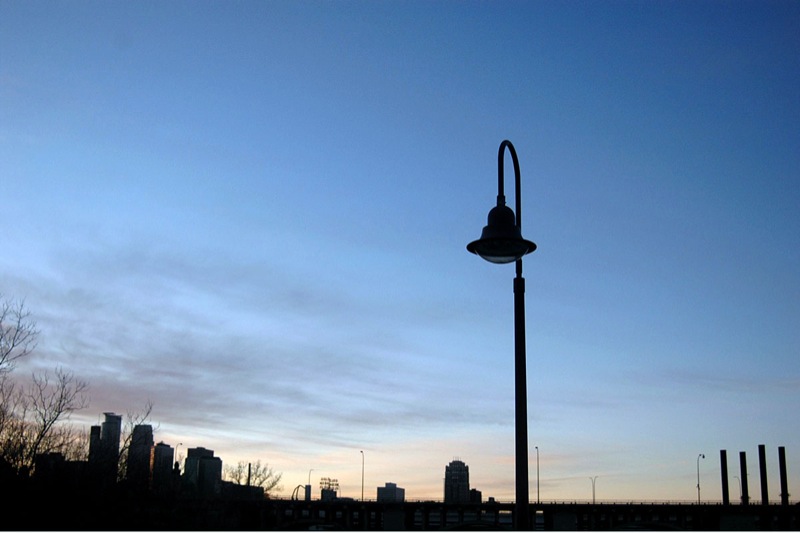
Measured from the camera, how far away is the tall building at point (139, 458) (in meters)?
62.5

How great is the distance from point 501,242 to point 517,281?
72 cm

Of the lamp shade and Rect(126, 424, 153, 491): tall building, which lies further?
Rect(126, 424, 153, 491): tall building

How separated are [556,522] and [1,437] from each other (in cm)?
14409

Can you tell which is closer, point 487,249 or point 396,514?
point 487,249

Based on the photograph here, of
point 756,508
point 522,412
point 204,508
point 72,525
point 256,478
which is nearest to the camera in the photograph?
point 522,412

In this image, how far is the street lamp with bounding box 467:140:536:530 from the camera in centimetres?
1163

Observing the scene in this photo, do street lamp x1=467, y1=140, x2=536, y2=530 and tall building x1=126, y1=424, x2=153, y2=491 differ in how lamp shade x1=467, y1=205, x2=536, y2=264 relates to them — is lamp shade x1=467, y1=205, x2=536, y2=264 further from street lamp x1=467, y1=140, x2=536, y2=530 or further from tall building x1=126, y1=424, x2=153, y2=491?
tall building x1=126, y1=424, x2=153, y2=491

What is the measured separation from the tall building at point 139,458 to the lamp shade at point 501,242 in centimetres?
5344

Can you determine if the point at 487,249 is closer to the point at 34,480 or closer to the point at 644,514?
the point at 34,480

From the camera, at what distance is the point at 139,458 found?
2613 inches

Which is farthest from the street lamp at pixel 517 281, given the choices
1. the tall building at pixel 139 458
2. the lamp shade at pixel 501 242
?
the tall building at pixel 139 458

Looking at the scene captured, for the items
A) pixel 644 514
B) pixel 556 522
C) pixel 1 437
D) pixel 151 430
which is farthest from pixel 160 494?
pixel 644 514

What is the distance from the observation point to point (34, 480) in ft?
141

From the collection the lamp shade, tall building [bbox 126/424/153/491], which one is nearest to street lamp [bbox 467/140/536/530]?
the lamp shade
